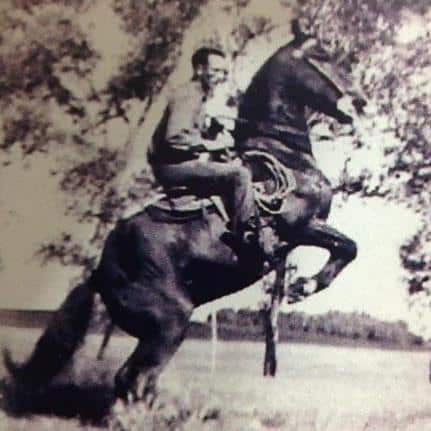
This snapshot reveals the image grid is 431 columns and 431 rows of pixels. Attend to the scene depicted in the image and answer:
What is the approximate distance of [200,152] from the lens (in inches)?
50.5

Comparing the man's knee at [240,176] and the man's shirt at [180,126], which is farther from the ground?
the man's shirt at [180,126]

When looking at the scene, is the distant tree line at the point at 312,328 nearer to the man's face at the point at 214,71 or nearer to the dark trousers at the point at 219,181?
the dark trousers at the point at 219,181

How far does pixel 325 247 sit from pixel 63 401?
432 mm

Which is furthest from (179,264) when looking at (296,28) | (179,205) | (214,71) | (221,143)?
(296,28)

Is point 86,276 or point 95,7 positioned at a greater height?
point 95,7

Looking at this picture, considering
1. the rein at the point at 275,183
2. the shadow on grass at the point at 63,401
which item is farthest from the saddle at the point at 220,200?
the shadow on grass at the point at 63,401

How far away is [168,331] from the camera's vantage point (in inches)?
49.3

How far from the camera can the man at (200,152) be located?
1.27 meters

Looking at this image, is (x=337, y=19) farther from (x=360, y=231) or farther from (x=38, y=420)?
(x=38, y=420)

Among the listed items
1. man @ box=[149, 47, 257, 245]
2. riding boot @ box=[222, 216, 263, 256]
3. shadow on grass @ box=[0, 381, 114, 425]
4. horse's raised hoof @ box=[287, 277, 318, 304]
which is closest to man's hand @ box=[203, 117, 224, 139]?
man @ box=[149, 47, 257, 245]

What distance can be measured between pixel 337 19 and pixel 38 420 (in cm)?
73

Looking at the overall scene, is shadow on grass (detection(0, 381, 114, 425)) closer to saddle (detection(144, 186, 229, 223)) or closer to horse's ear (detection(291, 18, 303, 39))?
saddle (detection(144, 186, 229, 223))

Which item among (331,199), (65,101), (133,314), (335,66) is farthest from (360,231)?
(65,101)

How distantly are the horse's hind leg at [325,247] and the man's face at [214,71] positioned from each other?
0.25m
